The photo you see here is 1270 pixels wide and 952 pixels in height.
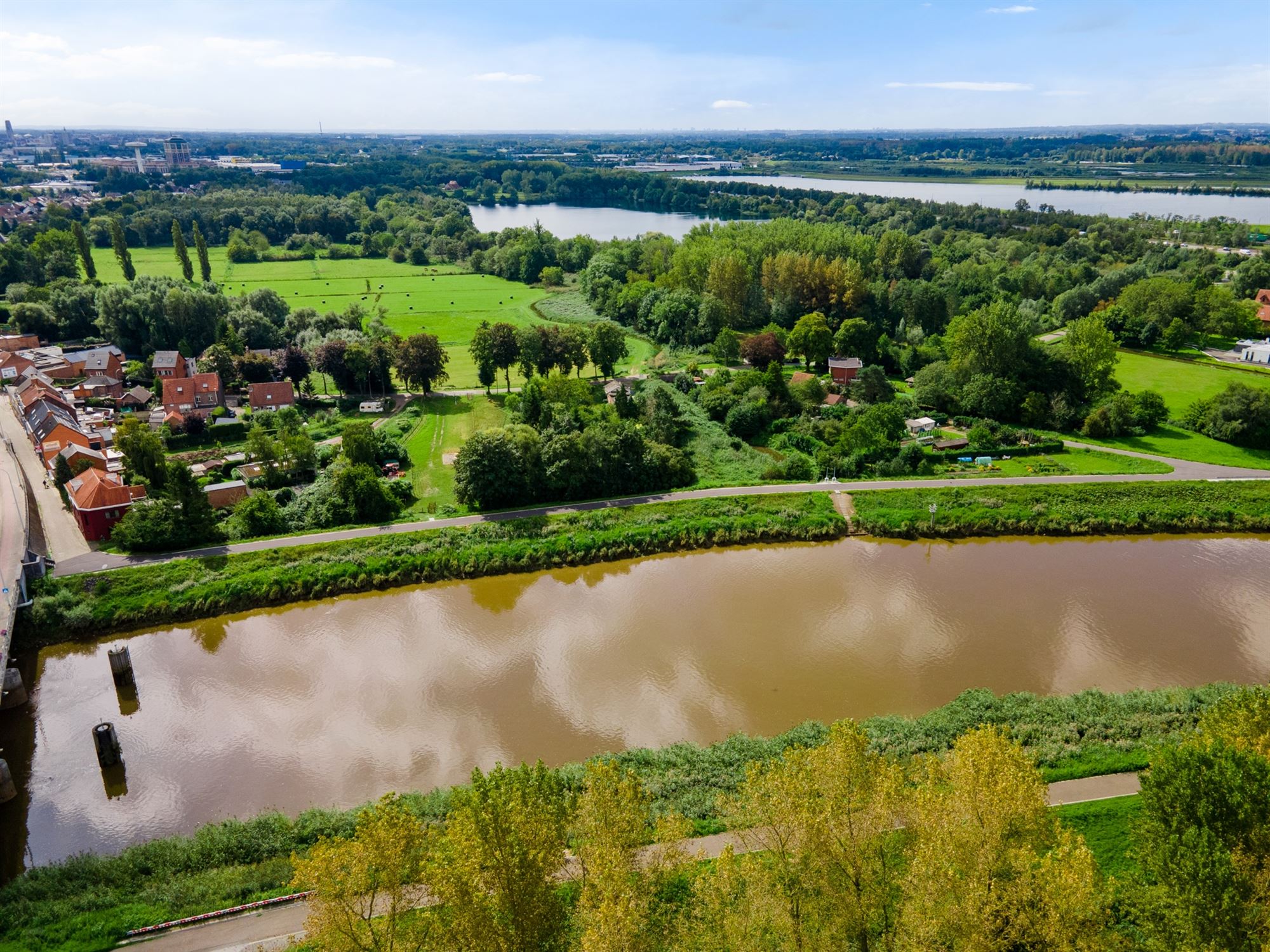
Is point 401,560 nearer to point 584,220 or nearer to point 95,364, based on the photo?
point 95,364

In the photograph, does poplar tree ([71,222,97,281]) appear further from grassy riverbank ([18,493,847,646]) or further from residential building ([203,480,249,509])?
grassy riverbank ([18,493,847,646])

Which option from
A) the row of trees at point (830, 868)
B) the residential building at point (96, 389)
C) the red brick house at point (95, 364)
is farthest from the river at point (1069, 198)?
the row of trees at point (830, 868)

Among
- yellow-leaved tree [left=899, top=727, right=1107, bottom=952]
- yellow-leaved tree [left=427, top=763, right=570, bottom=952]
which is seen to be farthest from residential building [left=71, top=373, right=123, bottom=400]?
yellow-leaved tree [left=899, top=727, right=1107, bottom=952]

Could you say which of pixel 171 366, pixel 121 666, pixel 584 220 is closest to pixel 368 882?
pixel 121 666

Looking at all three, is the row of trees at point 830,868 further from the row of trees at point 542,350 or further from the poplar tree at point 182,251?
the poplar tree at point 182,251

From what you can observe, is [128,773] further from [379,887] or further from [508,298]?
[508,298]

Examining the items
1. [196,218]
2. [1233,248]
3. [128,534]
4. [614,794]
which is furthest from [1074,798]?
[196,218]
